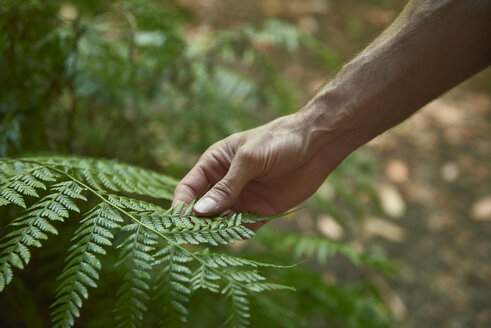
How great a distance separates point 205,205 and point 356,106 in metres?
0.69

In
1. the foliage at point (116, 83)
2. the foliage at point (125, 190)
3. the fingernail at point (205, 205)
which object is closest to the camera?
the foliage at point (125, 190)

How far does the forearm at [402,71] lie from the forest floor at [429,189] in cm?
213

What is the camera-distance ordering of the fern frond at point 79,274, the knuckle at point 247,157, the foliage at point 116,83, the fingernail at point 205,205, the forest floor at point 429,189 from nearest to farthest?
the fern frond at point 79,274 < the fingernail at point 205,205 < the knuckle at point 247,157 < the foliage at point 116,83 < the forest floor at point 429,189

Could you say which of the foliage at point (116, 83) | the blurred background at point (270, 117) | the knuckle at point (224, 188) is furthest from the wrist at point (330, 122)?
the foliage at point (116, 83)

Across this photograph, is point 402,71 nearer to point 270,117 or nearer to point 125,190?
point 125,190

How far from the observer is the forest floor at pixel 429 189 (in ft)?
10.2

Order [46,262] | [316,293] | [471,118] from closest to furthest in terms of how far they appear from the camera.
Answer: [46,262], [316,293], [471,118]

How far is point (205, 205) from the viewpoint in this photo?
3.54 feet

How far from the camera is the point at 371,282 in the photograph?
122 inches

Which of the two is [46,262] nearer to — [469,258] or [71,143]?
[71,143]

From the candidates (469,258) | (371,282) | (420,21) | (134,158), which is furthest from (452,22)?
(469,258)

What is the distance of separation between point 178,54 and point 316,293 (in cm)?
158

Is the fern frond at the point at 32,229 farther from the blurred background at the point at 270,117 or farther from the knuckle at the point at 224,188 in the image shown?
the blurred background at the point at 270,117

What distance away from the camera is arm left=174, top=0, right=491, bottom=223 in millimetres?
1284
